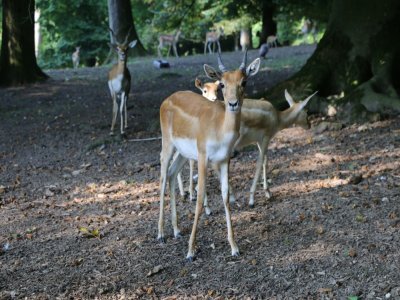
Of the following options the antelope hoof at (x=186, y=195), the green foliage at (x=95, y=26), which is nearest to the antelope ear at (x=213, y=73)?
the antelope hoof at (x=186, y=195)

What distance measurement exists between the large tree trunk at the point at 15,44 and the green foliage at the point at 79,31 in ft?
38.5

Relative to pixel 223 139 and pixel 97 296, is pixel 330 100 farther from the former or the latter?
pixel 97 296

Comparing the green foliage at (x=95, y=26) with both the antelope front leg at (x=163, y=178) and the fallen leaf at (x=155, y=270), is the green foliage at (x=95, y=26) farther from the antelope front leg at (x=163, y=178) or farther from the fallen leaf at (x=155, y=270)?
the fallen leaf at (x=155, y=270)

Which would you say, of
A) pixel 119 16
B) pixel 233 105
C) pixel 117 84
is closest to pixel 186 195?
pixel 233 105

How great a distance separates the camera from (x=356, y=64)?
9.87 meters

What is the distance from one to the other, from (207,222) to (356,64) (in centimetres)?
515

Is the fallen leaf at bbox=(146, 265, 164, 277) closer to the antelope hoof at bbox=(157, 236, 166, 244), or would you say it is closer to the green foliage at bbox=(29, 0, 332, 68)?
the antelope hoof at bbox=(157, 236, 166, 244)

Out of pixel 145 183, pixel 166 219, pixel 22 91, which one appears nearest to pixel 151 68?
pixel 22 91

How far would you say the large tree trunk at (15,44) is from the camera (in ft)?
50.0

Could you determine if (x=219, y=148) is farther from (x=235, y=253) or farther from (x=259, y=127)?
(x=259, y=127)

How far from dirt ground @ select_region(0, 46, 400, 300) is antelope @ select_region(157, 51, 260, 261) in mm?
392

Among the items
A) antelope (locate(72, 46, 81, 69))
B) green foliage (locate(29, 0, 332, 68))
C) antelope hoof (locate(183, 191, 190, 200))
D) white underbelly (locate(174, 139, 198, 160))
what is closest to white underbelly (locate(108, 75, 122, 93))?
antelope hoof (locate(183, 191, 190, 200))

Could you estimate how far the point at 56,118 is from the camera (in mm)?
12039

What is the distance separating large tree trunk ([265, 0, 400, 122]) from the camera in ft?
30.7
